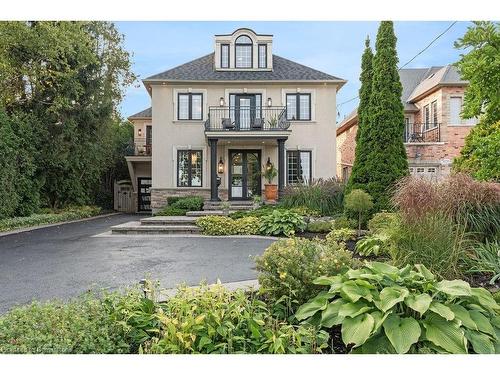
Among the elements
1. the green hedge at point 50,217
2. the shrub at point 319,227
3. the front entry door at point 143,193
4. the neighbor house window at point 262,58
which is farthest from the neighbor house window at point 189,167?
the shrub at point 319,227

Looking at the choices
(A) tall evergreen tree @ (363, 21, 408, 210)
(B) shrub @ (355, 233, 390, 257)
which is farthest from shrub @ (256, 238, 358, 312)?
(A) tall evergreen tree @ (363, 21, 408, 210)

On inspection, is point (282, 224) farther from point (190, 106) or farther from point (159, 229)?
point (190, 106)

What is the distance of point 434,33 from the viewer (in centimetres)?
584

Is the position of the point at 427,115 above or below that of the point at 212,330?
above

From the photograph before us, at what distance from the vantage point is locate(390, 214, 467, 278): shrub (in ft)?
13.0

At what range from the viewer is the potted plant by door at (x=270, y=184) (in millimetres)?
14664

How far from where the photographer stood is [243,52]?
52.1ft

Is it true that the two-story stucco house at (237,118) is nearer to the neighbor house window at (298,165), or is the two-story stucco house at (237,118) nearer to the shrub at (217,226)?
the neighbor house window at (298,165)

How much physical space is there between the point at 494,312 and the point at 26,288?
15.7 ft

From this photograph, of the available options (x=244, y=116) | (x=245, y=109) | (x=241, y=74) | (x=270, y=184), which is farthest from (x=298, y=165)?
(x=241, y=74)

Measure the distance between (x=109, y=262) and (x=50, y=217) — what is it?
861 cm
